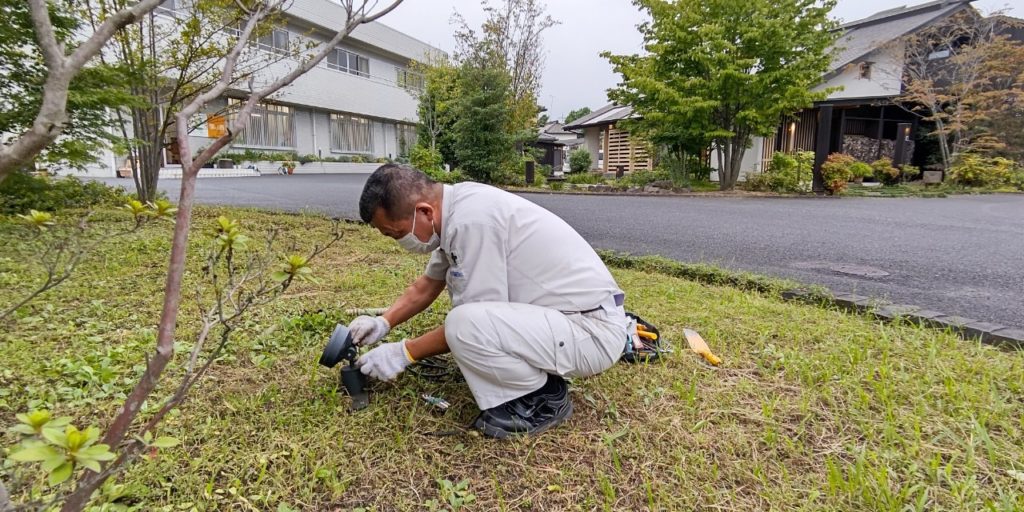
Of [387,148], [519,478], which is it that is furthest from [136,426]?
[387,148]

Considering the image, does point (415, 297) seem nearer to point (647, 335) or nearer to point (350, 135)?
point (647, 335)

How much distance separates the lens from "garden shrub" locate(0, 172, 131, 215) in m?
5.26

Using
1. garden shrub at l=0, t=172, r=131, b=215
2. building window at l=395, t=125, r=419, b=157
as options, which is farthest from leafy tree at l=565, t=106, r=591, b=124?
garden shrub at l=0, t=172, r=131, b=215

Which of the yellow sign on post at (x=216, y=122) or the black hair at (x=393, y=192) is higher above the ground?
the yellow sign on post at (x=216, y=122)

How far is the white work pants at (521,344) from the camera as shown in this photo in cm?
166

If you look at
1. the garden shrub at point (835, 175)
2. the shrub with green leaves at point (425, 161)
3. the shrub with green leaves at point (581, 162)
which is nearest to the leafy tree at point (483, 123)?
the shrub with green leaves at point (425, 161)

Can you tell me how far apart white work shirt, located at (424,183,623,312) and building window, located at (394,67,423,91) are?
22.8m

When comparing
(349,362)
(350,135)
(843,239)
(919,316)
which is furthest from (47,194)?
(350,135)

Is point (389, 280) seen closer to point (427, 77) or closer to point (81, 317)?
point (81, 317)

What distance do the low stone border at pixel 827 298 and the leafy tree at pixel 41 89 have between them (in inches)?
200

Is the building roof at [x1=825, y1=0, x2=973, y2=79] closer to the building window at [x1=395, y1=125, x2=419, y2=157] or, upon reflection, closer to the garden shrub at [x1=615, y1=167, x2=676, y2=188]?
the garden shrub at [x1=615, y1=167, x2=676, y2=188]

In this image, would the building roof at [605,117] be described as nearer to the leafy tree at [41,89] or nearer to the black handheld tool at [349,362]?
the leafy tree at [41,89]

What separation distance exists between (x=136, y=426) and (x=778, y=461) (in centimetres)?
207

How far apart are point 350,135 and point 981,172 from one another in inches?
983
